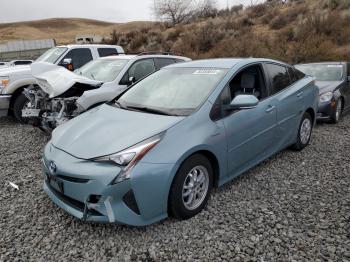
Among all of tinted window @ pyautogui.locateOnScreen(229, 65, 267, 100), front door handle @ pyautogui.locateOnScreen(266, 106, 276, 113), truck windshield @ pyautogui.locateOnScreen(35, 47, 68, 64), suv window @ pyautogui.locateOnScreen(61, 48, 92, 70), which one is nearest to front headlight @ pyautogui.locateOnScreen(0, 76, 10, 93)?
truck windshield @ pyautogui.locateOnScreen(35, 47, 68, 64)

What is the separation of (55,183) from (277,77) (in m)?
3.30

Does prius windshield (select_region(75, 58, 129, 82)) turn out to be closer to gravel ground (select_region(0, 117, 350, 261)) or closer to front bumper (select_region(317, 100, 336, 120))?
gravel ground (select_region(0, 117, 350, 261))

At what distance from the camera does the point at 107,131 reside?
3.37 metres

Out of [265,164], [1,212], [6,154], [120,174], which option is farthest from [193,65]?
[6,154]

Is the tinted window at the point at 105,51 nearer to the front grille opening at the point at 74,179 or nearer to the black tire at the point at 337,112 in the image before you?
the black tire at the point at 337,112

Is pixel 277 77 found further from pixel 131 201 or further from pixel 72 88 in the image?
pixel 72 88

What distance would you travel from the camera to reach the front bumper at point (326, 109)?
6.98 metres

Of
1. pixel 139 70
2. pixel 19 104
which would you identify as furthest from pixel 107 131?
pixel 19 104

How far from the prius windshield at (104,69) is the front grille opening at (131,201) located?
4096 mm

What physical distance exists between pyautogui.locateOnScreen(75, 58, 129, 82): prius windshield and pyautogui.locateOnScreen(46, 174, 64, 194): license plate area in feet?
11.5

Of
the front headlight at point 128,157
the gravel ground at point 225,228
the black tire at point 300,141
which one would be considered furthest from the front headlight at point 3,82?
the black tire at point 300,141

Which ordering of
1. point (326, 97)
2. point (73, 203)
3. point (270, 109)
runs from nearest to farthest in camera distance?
point (73, 203) < point (270, 109) < point (326, 97)

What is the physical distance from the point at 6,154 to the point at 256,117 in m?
4.35

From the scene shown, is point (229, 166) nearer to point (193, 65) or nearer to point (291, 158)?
point (193, 65)
